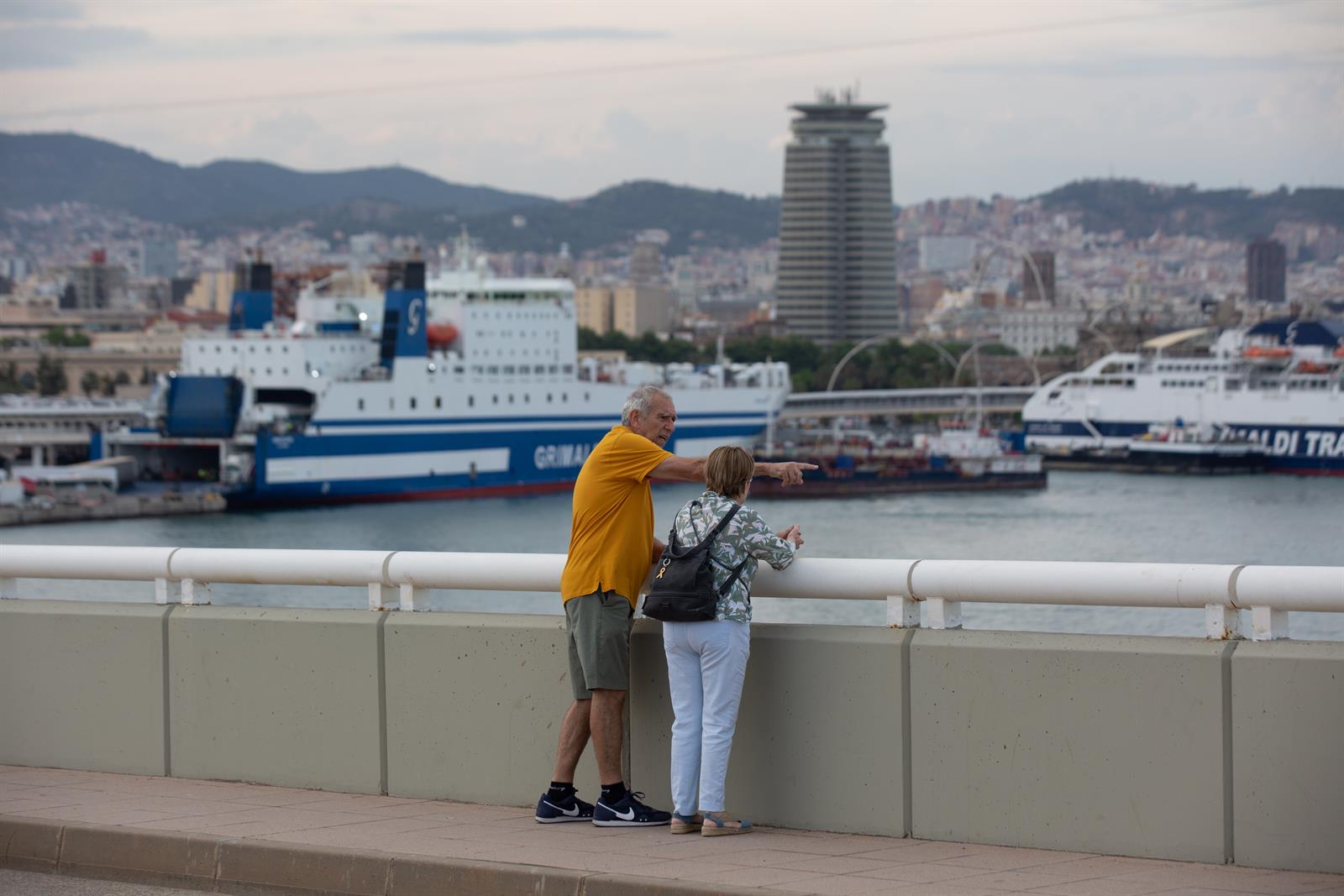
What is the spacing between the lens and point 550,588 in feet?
15.7

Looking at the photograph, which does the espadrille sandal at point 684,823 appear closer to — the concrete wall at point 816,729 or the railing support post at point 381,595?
the concrete wall at point 816,729

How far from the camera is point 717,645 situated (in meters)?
4.34

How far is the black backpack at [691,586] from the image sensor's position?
4.32m

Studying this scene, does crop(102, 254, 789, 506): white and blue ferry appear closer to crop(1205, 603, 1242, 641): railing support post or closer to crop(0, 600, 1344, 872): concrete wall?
crop(0, 600, 1344, 872): concrete wall

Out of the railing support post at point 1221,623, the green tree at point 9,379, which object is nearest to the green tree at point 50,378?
the green tree at point 9,379

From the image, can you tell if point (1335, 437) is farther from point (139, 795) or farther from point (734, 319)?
point (734, 319)

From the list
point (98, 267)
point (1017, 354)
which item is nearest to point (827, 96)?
point (1017, 354)

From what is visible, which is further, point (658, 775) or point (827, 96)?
point (827, 96)

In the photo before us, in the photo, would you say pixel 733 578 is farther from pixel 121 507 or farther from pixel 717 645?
pixel 121 507

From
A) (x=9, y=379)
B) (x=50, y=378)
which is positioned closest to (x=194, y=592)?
(x=50, y=378)

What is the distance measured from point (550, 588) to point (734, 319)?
640ft

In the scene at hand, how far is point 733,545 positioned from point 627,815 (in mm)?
727

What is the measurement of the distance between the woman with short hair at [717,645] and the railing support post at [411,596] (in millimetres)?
849

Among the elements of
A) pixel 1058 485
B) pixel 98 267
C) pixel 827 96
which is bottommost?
pixel 1058 485
